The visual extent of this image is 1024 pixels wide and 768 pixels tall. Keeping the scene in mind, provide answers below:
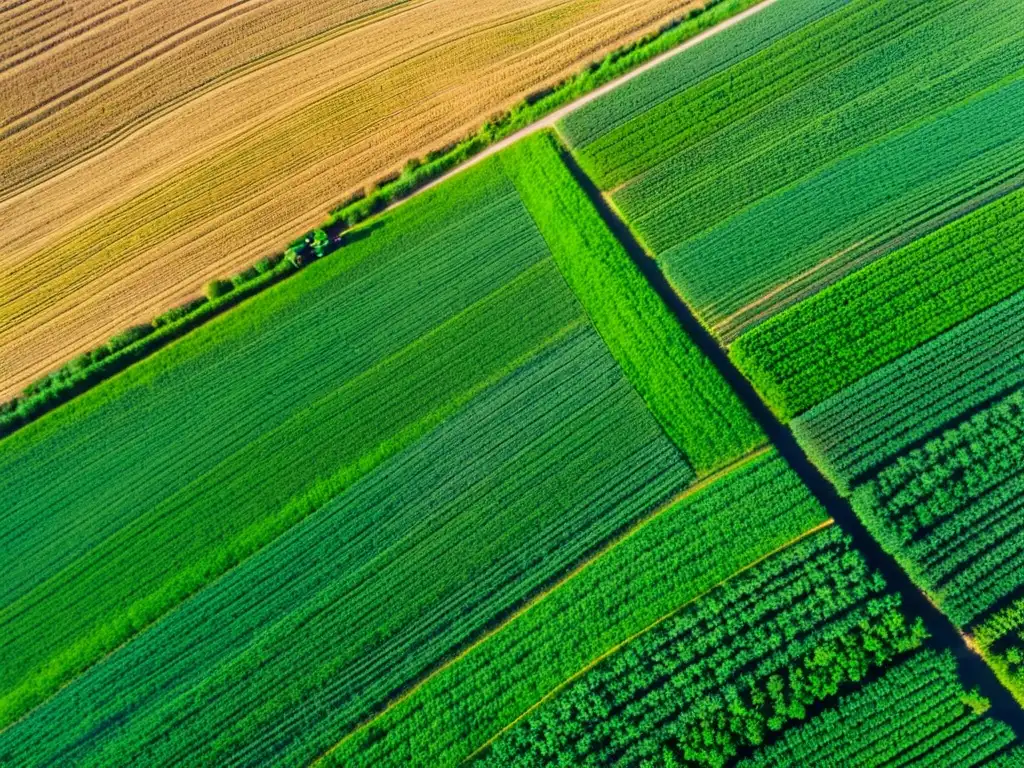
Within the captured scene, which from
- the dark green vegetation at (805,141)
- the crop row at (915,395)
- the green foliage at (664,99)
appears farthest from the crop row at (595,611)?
the green foliage at (664,99)

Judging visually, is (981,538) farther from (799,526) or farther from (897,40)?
(897,40)

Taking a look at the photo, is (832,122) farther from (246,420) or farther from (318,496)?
(246,420)

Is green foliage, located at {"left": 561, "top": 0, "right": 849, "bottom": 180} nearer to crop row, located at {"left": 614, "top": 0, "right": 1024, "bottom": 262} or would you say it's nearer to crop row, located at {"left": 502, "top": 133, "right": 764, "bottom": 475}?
crop row, located at {"left": 614, "top": 0, "right": 1024, "bottom": 262}

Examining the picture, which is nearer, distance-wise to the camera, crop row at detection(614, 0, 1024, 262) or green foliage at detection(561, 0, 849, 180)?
crop row at detection(614, 0, 1024, 262)

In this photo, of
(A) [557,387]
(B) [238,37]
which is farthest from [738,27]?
(B) [238,37]

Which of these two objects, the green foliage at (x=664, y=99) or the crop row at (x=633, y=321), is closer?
the crop row at (x=633, y=321)

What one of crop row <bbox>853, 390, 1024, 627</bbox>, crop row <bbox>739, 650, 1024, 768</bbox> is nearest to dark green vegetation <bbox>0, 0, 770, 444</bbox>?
crop row <bbox>853, 390, 1024, 627</bbox>

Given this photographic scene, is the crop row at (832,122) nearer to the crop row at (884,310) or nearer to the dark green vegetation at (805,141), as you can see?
the dark green vegetation at (805,141)
